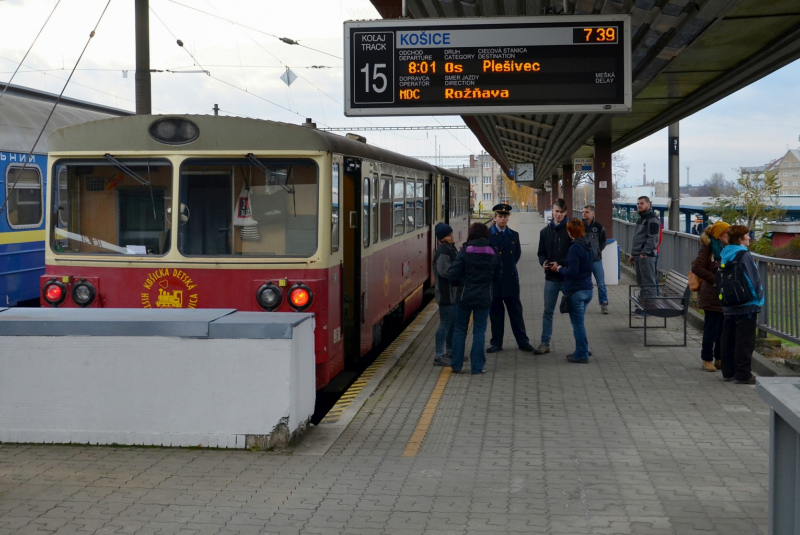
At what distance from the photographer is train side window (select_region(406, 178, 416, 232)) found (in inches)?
525

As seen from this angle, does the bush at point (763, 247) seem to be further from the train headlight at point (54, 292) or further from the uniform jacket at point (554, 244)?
the train headlight at point (54, 292)

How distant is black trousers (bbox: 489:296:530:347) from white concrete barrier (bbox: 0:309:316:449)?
Answer: 4.57m

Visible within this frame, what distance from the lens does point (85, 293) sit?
8281 mm

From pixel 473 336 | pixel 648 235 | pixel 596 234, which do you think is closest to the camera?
pixel 473 336

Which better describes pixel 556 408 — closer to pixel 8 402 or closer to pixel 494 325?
pixel 494 325

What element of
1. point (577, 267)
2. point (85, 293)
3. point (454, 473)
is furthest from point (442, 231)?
point (454, 473)

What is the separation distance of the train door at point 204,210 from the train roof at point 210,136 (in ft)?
0.92

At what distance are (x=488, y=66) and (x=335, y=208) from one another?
7.68ft

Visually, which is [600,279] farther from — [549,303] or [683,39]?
[683,39]

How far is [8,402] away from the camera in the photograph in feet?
22.5

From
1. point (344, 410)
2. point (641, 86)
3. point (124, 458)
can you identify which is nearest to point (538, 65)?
point (641, 86)

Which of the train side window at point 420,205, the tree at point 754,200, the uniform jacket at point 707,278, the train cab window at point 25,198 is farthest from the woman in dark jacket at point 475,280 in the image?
the tree at point 754,200

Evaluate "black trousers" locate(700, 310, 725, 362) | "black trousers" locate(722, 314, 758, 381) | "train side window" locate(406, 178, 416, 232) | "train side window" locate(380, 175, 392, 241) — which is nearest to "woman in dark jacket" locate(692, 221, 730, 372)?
"black trousers" locate(700, 310, 725, 362)

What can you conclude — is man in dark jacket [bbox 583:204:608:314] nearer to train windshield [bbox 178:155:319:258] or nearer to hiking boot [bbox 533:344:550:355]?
hiking boot [bbox 533:344:550:355]
